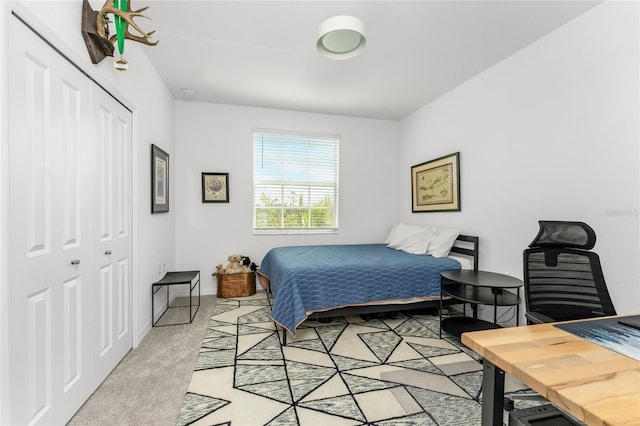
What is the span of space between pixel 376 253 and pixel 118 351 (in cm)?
274

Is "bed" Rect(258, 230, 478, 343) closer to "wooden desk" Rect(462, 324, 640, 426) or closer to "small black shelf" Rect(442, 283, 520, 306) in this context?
"small black shelf" Rect(442, 283, 520, 306)

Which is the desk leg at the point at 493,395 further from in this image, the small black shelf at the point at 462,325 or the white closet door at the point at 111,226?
the white closet door at the point at 111,226

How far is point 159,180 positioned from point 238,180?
4.00 ft

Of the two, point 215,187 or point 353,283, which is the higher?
point 215,187

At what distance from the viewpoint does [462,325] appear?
2787 millimetres

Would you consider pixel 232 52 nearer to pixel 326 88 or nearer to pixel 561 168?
pixel 326 88

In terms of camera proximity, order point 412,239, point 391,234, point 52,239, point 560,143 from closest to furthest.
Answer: point 52,239 → point 560,143 → point 412,239 → point 391,234

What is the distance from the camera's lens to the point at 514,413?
90 cm

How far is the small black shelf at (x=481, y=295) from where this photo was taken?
2410 millimetres

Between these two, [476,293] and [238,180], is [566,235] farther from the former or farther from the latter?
[238,180]

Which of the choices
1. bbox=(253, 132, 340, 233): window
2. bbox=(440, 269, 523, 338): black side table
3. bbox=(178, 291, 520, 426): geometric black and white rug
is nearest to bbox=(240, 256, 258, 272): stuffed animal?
bbox=(253, 132, 340, 233): window

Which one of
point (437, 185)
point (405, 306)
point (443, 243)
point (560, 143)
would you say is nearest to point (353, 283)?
point (405, 306)

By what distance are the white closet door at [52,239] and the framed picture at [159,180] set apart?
3.36 feet

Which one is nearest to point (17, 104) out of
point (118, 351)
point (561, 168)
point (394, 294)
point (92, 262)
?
point (92, 262)
